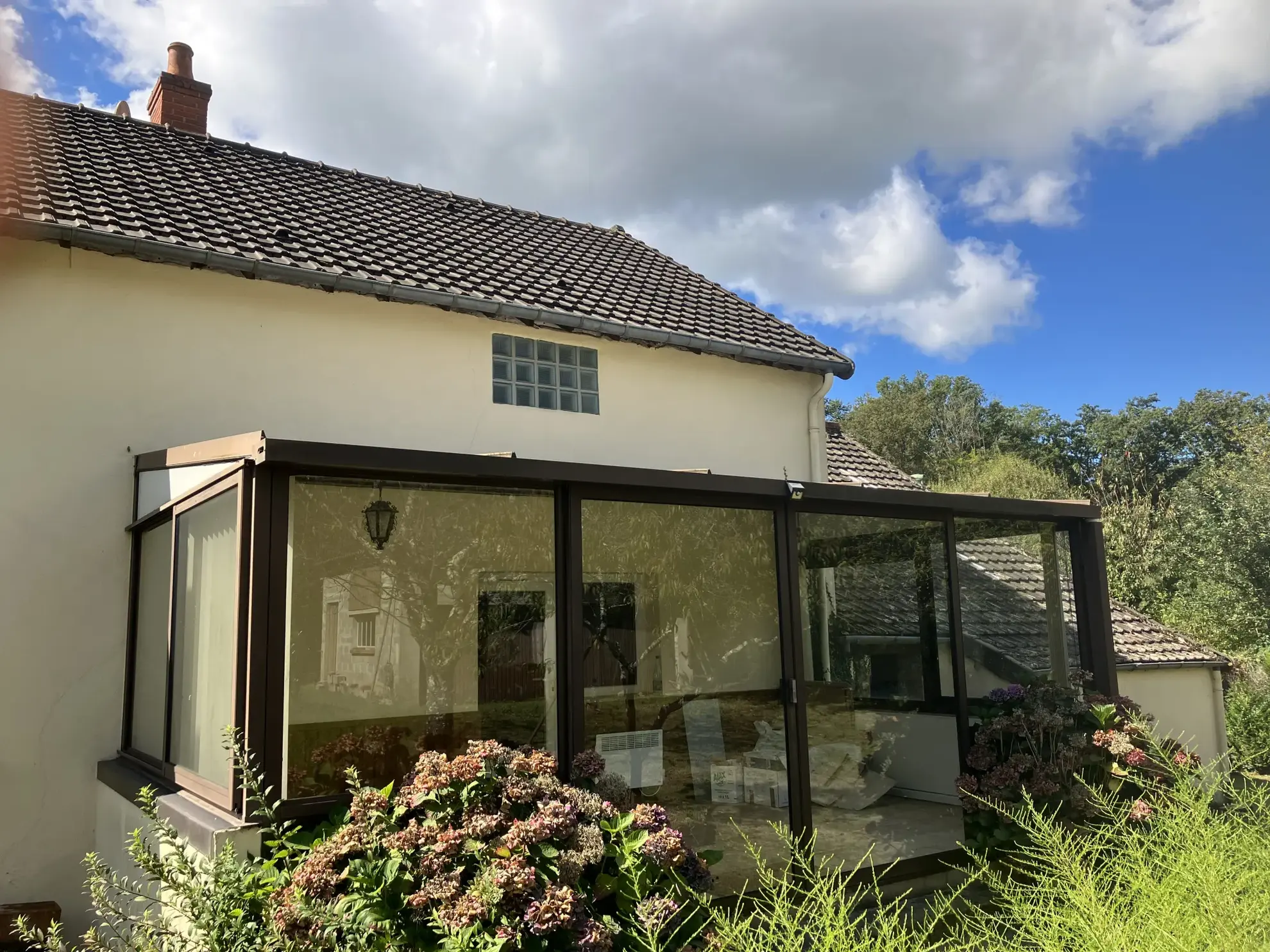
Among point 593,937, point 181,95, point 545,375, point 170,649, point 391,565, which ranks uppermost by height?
point 181,95

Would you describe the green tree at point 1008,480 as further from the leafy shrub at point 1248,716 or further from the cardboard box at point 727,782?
the cardboard box at point 727,782

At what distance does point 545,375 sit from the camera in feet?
29.5

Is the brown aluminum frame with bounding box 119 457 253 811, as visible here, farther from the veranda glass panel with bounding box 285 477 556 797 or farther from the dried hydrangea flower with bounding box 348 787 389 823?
the dried hydrangea flower with bounding box 348 787 389 823

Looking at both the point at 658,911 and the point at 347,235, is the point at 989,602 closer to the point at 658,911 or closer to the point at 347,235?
the point at 658,911

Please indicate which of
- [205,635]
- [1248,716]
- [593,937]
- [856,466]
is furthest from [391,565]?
[1248,716]

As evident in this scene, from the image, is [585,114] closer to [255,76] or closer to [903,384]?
[255,76]

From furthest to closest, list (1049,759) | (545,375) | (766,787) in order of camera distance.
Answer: (545,375), (1049,759), (766,787)

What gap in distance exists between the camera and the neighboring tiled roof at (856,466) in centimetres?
1307

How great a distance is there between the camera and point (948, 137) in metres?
14.4

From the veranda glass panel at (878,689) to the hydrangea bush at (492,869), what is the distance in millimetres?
2286

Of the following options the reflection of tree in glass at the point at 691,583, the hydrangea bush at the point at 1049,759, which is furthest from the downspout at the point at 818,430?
the reflection of tree in glass at the point at 691,583

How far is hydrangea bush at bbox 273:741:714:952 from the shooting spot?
370 centimetres

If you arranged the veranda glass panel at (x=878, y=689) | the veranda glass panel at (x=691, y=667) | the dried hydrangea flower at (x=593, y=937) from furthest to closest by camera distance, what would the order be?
the veranda glass panel at (x=878, y=689) < the veranda glass panel at (x=691, y=667) < the dried hydrangea flower at (x=593, y=937)

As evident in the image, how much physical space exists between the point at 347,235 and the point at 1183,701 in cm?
1230
